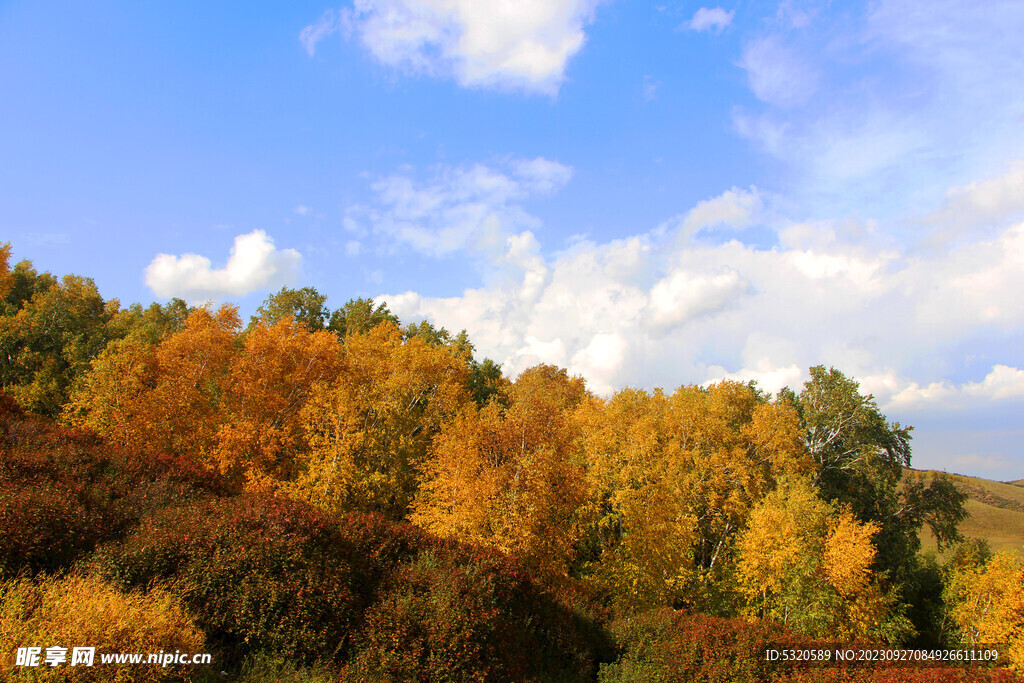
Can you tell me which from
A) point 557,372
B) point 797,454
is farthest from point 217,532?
point 557,372

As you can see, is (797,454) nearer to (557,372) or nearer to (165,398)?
(165,398)

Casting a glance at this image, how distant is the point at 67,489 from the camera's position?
13.8 meters

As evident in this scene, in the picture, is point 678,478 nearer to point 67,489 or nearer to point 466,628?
point 466,628

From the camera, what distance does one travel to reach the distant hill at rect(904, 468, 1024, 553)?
7687 cm

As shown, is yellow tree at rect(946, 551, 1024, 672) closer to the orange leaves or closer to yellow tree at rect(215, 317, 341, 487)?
the orange leaves

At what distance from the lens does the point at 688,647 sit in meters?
14.1

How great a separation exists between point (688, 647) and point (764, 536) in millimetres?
14711

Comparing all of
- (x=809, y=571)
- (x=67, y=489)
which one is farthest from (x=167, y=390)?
(x=809, y=571)

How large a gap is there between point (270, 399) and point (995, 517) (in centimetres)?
11777

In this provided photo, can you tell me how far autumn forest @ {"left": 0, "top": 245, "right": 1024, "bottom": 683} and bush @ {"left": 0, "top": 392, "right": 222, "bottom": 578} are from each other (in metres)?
0.07

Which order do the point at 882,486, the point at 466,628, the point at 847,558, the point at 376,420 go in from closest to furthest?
1. the point at 466,628
2. the point at 847,558
3. the point at 376,420
4. the point at 882,486

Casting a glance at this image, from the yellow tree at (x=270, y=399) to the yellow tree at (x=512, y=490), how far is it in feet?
25.3

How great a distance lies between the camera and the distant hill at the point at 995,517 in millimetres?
76869

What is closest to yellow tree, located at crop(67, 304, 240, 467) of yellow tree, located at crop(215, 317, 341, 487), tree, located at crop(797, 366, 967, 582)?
yellow tree, located at crop(215, 317, 341, 487)
